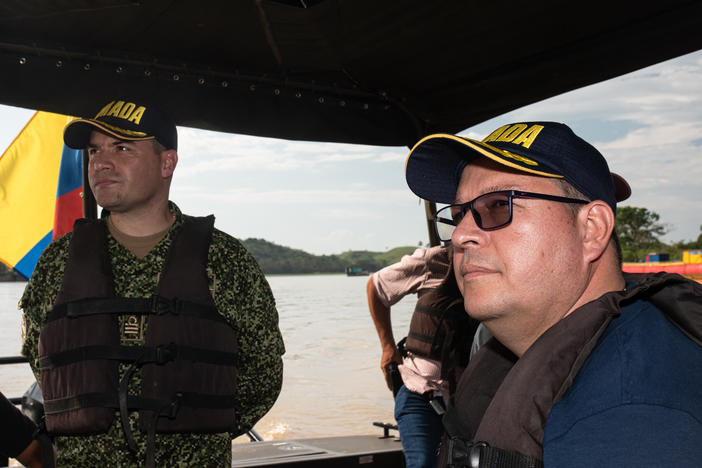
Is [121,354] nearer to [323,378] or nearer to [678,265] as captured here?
[323,378]

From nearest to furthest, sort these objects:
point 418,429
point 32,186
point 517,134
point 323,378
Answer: point 517,134
point 418,429
point 32,186
point 323,378

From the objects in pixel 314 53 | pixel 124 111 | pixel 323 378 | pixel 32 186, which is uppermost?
pixel 314 53

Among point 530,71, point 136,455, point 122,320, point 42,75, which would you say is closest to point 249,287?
point 122,320

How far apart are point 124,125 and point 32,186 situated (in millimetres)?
2687

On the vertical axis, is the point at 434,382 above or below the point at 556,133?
below

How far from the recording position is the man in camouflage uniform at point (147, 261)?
221cm

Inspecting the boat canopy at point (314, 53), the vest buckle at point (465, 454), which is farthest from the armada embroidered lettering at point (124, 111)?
the vest buckle at point (465, 454)

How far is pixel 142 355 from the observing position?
2076mm

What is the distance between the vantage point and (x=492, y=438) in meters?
1.01

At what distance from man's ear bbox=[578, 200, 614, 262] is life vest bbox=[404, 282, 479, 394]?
1.98m

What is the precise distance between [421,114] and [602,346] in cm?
249

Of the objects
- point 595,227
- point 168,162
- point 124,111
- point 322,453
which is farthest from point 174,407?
point 322,453

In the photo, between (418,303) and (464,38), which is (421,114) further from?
(418,303)

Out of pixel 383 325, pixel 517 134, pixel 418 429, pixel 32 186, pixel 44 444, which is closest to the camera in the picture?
pixel 517 134
